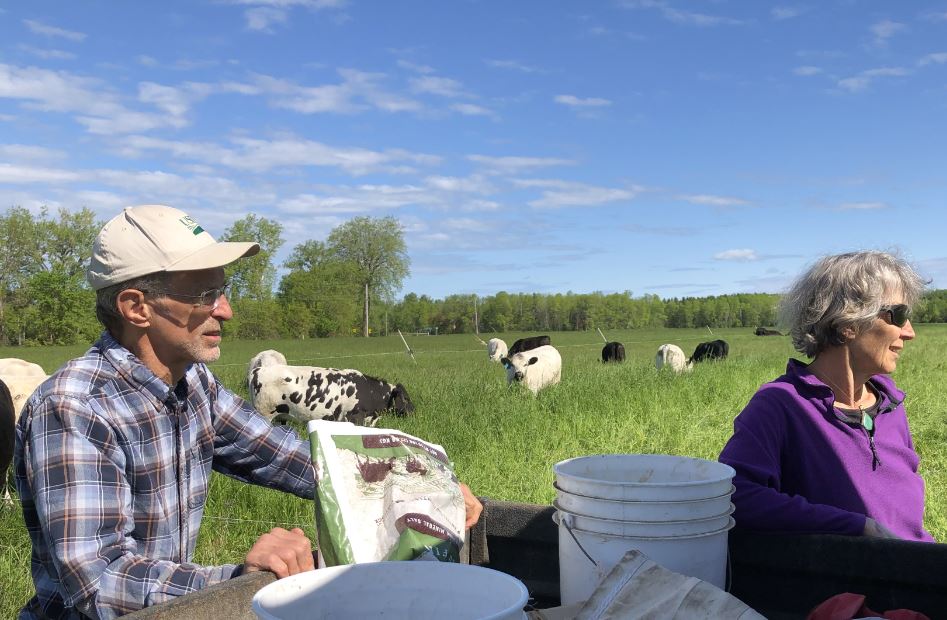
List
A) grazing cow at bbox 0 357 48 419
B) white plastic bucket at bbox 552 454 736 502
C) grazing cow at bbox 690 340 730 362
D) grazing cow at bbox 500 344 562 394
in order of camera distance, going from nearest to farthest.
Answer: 1. white plastic bucket at bbox 552 454 736 502
2. grazing cow at bbox 0 357 48 419
3. grazing cow at bbox 500 344 562 394
4. grazing cow at bbox 690 340 730 362

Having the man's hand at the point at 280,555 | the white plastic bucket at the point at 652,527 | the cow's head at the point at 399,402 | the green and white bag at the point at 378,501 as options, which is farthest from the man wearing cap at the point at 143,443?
the cow's head at the point at 399,402

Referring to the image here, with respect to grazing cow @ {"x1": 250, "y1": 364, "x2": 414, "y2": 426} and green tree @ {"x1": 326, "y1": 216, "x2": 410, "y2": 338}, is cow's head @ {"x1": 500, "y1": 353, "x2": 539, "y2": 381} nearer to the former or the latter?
grazing cow @ {"x1": 250, "y1": 364, "x2": 414, "y2": 426}

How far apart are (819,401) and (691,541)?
1333 mm

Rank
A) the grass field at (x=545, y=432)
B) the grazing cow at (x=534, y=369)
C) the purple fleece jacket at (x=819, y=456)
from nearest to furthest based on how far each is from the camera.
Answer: the purple fleece jacket at (x=819, y=456), the grass field at (x=545, y=432), the grazing cow at (x=534, y=369)

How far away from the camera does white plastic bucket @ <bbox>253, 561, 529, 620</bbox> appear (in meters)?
1.45

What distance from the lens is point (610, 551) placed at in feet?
5.78

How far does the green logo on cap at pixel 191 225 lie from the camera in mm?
2291

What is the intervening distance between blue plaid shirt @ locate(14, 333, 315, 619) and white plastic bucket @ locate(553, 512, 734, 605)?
0.80 meters

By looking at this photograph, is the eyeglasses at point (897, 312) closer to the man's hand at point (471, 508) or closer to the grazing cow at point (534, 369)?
the man's hand at point (471, 508)

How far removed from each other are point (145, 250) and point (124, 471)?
24.3 inches

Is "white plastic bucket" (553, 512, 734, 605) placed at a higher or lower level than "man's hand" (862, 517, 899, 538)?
higher

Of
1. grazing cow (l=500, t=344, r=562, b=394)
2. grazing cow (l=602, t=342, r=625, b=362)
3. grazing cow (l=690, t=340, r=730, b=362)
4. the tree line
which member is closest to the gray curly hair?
grazing cow (l=500, t=344, r=562, b=394)

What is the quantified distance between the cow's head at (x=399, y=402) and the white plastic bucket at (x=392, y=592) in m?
9.51

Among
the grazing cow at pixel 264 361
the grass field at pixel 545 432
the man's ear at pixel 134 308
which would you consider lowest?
the grass field at pixel 545 432
